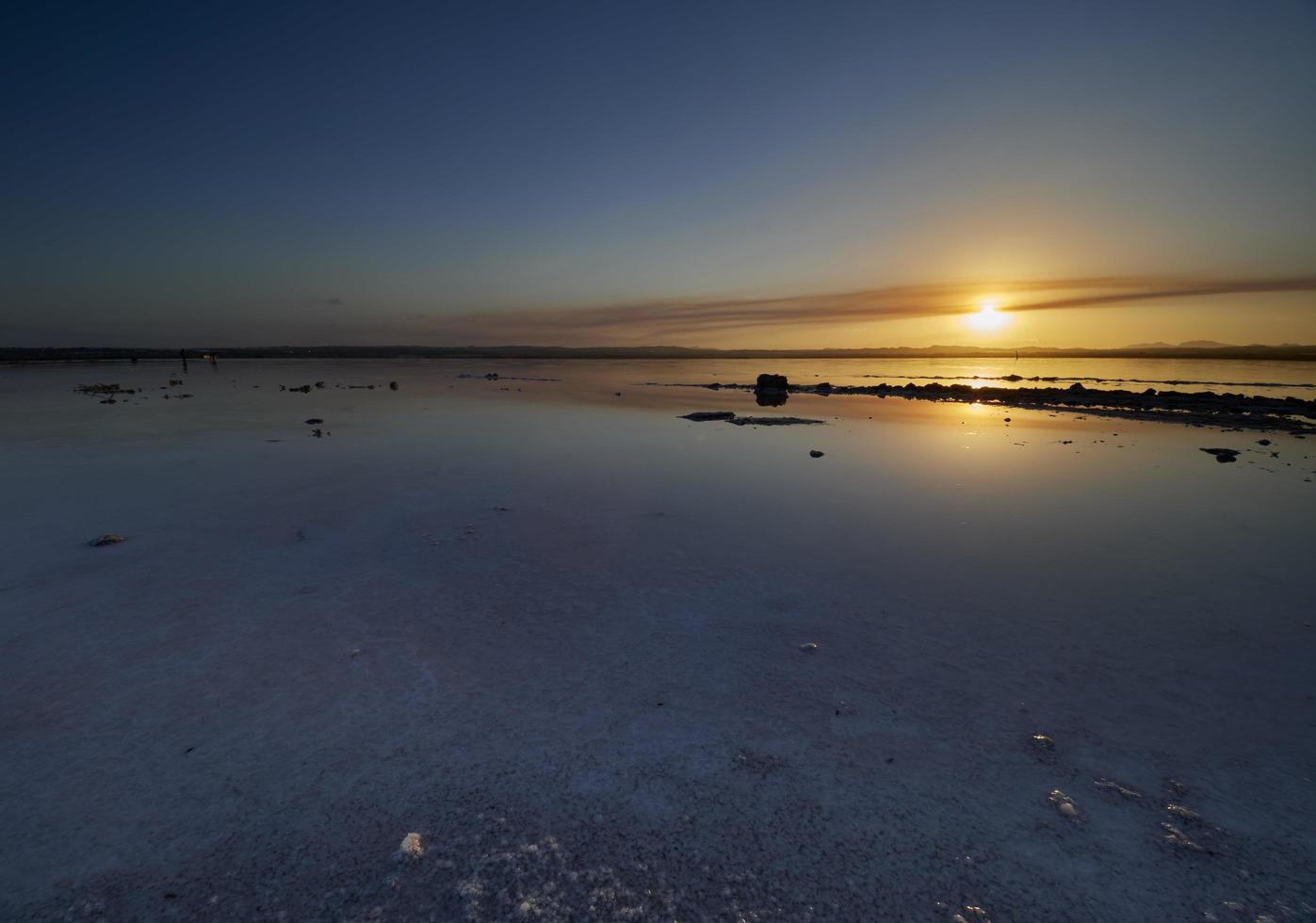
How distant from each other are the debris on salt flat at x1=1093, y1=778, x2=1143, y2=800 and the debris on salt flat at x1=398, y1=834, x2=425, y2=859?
3290 millimetres

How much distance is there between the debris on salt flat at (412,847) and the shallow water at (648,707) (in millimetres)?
49

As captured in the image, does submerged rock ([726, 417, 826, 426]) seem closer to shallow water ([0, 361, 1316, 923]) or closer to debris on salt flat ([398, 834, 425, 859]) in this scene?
shallow water ([0, 361, 1316, 923])

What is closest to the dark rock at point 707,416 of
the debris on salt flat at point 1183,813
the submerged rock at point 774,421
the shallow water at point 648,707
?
the submerged rock at point 774,421

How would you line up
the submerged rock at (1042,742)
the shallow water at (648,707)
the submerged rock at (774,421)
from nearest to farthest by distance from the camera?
the shallow water at (648,707), the submerged rock at (1042,742), the submerged rock at (774,421)

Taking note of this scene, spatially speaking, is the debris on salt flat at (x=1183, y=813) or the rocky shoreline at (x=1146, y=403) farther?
the rocky shoreline at (x=1146, y=403)

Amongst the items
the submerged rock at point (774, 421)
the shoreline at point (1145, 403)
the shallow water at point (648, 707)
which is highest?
the shoreline at point (1145, 403)

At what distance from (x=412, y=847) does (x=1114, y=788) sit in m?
3.39

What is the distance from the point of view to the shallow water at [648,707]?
2324 mm

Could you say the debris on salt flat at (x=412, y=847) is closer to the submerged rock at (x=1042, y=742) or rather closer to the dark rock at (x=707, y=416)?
the submerged rock at (x=1042, y=742)

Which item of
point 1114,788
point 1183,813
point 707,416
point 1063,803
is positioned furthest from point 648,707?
point 707,416

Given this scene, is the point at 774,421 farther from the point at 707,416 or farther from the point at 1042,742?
the point at 1042,742

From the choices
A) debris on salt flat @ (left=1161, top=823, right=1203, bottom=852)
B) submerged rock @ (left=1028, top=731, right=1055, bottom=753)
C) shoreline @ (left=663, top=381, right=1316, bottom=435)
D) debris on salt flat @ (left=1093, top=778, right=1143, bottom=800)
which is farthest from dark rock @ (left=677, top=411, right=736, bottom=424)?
debris on salt flat @ (left=1161, top=823, right=1203, bottom=852)

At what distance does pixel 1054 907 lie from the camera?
221 centimetres

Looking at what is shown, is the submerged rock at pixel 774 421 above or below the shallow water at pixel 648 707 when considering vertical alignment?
above
